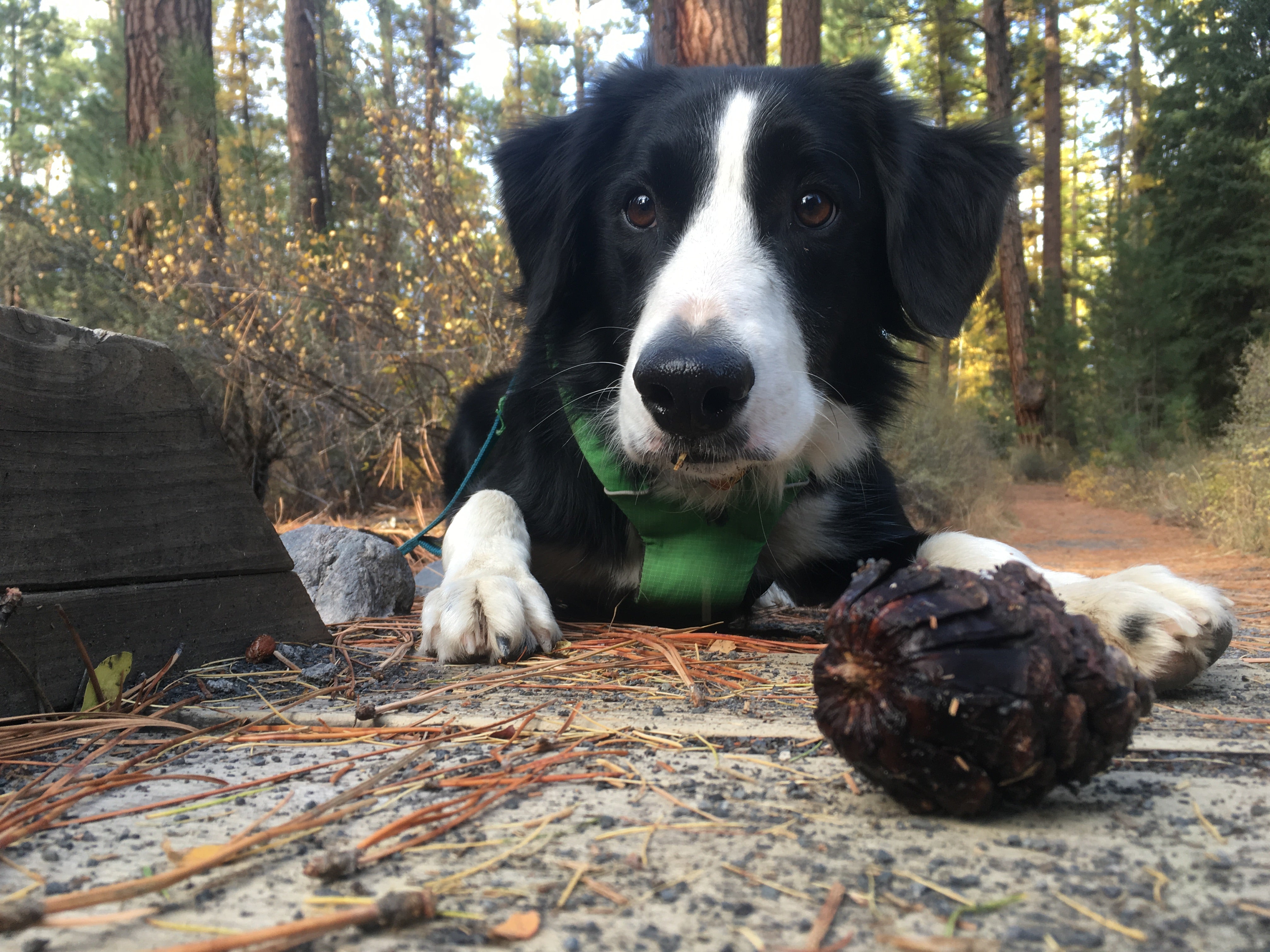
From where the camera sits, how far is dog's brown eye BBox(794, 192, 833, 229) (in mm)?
2230

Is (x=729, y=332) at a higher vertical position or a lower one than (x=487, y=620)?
higher

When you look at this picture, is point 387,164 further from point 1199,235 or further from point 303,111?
point 1199,235

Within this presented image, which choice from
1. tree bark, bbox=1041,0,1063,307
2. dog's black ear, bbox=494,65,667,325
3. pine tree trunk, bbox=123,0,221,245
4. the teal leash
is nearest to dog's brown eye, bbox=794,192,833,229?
dog's black ear, bbox=494,65,667,325

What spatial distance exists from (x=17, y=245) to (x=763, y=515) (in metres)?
9.03

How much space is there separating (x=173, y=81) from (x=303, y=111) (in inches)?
176

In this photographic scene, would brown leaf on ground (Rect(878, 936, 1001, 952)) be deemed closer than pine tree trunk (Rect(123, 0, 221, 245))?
Yes

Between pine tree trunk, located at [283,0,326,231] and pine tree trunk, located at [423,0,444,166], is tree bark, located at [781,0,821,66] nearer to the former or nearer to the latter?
pine tree trunk, located at [423,0,444,166]

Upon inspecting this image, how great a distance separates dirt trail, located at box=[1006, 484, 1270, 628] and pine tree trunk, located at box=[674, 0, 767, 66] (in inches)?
145

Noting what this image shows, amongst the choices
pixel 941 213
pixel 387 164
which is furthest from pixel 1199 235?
pixel 941 213

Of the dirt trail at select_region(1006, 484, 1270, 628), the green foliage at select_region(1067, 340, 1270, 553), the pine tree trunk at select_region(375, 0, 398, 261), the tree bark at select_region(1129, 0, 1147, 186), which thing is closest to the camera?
the dirt trail at select_region(1006, 484, 1270, 628)

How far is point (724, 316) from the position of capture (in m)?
1.82

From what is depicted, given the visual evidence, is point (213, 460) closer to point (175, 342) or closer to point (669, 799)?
point (669, 799)

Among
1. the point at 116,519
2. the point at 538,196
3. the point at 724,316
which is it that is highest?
the point at 538,196

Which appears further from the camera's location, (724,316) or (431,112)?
(431,112)
